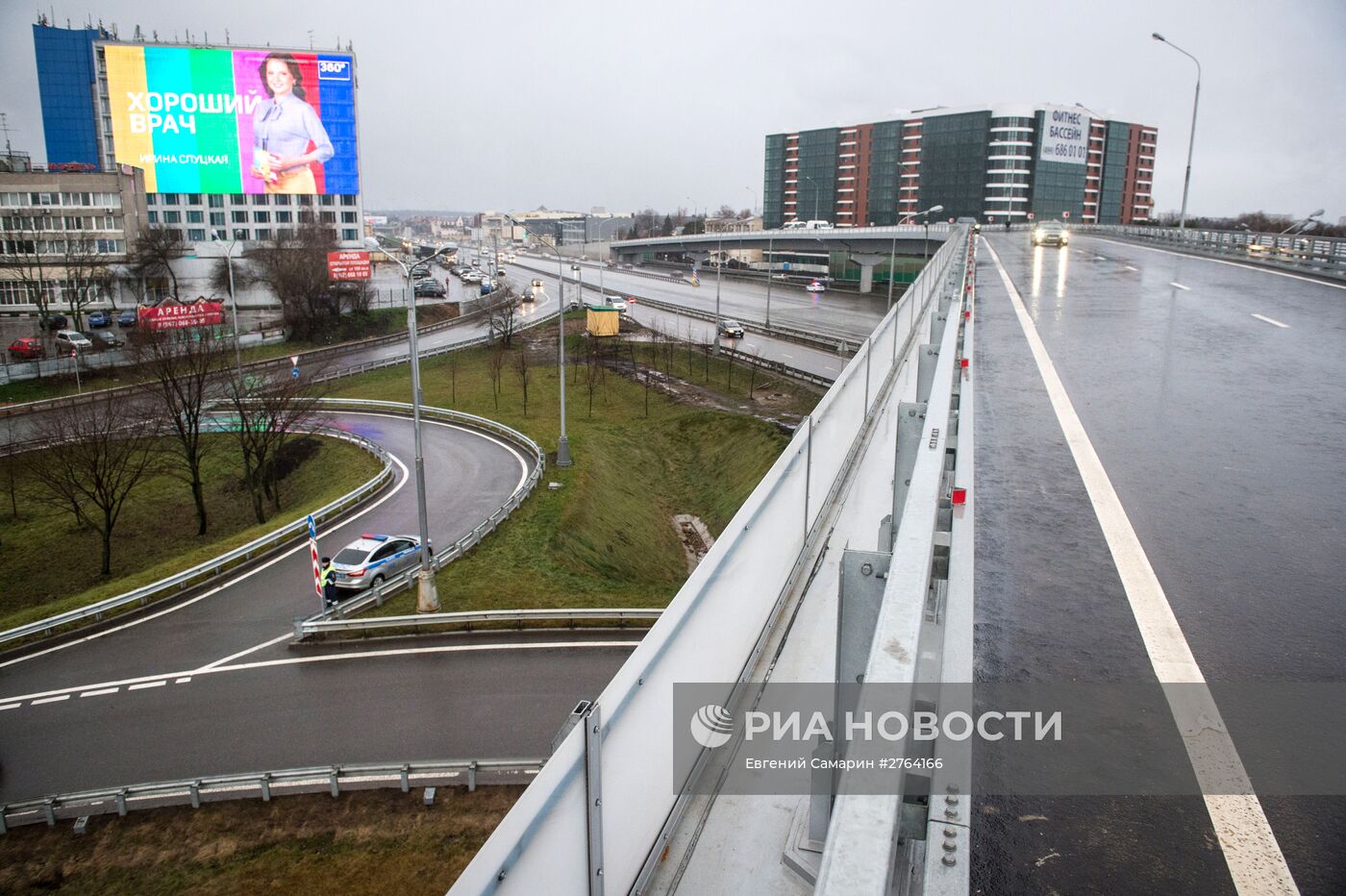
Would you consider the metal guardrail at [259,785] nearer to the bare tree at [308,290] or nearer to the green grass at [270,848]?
the green grass at [270,848]

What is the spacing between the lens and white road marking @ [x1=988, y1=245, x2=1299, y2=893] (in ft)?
10.3

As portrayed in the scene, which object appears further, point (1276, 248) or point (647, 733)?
point (1276, 248)

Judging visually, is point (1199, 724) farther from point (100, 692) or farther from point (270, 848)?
point (100, 692)

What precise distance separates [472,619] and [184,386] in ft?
101

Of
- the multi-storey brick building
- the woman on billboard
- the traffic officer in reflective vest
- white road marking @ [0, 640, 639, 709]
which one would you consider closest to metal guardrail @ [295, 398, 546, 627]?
the traffic officer in reflective vest

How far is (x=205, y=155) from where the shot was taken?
3883 inches

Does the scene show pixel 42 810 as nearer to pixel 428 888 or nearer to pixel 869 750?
pixel 428 888

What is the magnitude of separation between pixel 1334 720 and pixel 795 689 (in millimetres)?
2518

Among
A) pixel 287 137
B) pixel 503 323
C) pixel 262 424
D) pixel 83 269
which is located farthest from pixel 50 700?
pixel 287 137

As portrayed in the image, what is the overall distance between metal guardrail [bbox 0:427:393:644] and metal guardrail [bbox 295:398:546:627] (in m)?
4.18

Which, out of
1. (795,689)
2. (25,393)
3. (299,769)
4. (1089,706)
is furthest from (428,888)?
(25,393)

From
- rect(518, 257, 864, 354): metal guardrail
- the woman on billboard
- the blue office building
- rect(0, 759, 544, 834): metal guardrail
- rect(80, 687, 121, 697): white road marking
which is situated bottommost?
rect(80, 687, 121, 697): white road marking

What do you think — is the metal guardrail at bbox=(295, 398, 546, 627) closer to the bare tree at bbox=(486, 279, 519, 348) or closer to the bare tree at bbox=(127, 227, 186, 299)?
the bare tree at bbox=(486, 279, 519, 348)

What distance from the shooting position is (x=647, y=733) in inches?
126
